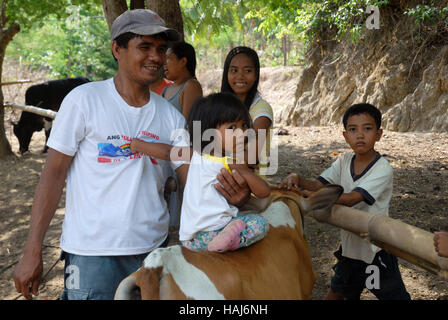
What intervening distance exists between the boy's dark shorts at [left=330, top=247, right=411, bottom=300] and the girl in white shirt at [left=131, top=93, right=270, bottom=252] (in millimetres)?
1109

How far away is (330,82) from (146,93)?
9912mm

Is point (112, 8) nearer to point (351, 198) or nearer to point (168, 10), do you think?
point (168, 10)

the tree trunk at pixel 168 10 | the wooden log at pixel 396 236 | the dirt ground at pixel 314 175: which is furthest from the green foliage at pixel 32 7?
the wooden log at pixel 396 236

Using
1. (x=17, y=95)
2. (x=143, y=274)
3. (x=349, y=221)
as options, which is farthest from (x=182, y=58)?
(x=17, y=95)

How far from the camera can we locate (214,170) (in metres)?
2.03

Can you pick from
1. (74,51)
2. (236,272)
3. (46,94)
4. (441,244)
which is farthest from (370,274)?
(74,51)

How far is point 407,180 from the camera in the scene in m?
6.05

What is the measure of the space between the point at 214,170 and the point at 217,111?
31 cm

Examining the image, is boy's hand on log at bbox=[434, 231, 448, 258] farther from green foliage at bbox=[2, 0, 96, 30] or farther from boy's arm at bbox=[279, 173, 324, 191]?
green foliage at bbox=[2, 0, 96, 30]

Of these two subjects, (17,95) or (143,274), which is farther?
(17,95)

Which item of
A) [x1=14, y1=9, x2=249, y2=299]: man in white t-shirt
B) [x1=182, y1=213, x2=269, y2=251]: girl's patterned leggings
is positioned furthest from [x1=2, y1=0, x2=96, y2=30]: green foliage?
[x1=182, y1=213, x2=269, y2=251]: girl's patterned leggings

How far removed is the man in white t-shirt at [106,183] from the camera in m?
2.03

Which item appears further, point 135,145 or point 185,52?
point 185,52
